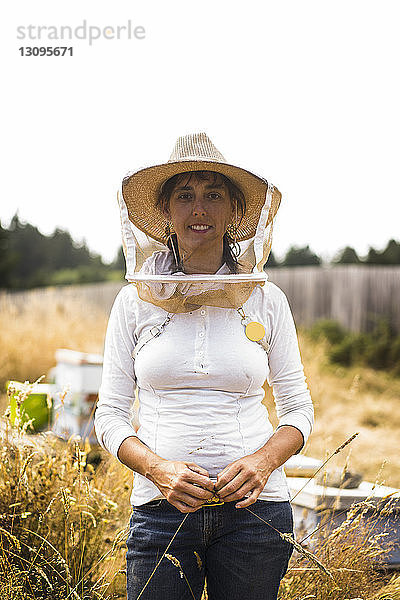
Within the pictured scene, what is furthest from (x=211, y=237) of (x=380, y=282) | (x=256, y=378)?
(x=380, y=282)

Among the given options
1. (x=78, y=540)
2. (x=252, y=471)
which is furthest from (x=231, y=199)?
(x=78, y=540)

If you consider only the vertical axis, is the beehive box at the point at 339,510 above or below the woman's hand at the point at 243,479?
below

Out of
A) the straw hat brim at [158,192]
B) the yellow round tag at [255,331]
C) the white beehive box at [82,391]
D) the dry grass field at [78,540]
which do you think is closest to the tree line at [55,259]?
the white beehive box at [82,391]

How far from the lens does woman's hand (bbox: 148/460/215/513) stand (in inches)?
68.7

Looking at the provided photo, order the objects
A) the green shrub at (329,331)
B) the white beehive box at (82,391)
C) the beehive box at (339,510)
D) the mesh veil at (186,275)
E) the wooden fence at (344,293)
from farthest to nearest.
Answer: the wooden fence at (344,293) < the green shrub at (329,331) < the white beehive box at (82,391) < the beehive box at (339,510) < the mesh veil at (186,275)

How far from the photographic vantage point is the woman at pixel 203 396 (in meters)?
1.85

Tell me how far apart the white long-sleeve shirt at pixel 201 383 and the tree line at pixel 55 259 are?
23011mm

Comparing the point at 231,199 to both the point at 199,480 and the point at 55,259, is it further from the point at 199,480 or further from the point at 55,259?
the point at 55,259

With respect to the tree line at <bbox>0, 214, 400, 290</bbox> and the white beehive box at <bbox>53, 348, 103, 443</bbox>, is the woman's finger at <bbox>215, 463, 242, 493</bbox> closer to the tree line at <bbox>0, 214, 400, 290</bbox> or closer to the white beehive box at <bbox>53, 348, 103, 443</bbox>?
the white beehive box at <bbox>53, 348, 103, 443</bbox>

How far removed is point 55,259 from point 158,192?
116 ft

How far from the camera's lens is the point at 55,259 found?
3678 cm

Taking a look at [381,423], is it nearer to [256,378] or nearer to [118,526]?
[118,526]

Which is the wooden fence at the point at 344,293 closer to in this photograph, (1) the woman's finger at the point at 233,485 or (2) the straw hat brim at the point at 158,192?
(2) the straw hat brim at the point at 158,192

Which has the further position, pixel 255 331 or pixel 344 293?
pixel 344 293
